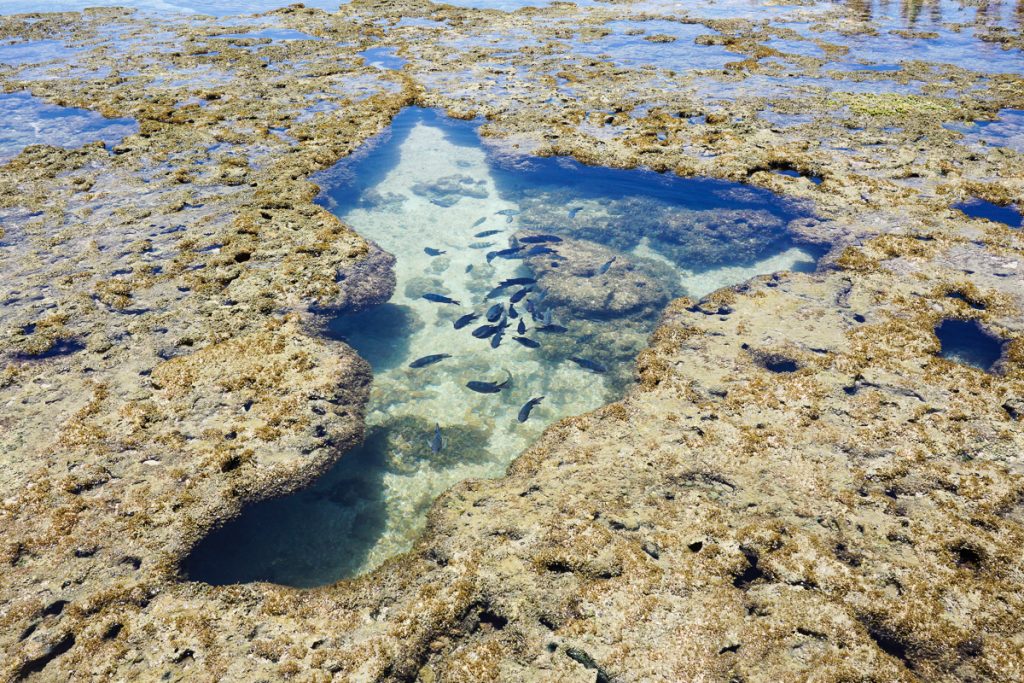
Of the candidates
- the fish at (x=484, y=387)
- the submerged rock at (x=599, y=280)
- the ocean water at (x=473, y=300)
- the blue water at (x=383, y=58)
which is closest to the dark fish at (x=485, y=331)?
the ocean water at (x=473, y=300)

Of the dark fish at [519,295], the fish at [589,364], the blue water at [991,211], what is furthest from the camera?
the blue water at [991,211]

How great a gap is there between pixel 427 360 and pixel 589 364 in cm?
351

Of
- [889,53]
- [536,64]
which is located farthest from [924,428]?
[889,53]

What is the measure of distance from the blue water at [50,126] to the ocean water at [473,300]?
9.19 meters

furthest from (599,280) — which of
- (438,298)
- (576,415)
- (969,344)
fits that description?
(969,344)

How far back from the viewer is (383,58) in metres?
27.0

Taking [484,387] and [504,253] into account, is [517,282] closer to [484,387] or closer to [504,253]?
[504,253]

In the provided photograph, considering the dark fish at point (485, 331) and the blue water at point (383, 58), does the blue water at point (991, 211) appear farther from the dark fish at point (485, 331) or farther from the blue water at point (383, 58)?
the blue water at point (383, 58)

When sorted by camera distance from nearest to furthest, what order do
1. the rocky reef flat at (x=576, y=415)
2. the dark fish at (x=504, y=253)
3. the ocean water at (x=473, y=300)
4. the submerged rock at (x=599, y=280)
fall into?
the rocky reef flat at (x=576, y=415) < the ocean water at (x=473, y=300) < the submerged rock at (x=599, y=280) < the dark fish at (x=504, y=253)

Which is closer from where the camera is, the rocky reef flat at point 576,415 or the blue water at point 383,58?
the rocky reef flat at point 576,415

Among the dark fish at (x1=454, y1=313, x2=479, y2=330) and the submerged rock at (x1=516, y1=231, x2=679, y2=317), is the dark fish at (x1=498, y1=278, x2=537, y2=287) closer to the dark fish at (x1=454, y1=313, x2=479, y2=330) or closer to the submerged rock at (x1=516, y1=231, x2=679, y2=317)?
the submerged rock at (x1=516, y1=231, x2=679, y2=317)

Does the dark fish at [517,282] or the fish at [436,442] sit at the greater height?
the dark fish at [517,282]

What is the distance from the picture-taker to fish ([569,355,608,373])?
11062 millimetres

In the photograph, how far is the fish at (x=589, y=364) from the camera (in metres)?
11.1
